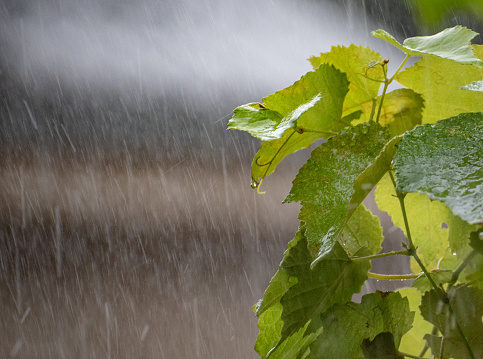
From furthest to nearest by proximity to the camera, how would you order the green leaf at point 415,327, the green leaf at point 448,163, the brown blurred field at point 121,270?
the brown blurred field at point 121,270, the green leaf at point 415,327, the green leaf at point 448,163

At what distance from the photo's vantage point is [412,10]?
744mm

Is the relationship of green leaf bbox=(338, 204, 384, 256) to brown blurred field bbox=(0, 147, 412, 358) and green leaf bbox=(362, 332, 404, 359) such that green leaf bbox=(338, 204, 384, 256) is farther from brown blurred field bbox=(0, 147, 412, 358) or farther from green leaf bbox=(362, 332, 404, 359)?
brown blurred field bbox=(0, 147, 412, 358)

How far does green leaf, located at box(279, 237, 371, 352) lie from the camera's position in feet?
0.51

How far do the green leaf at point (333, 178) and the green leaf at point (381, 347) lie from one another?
4 cm

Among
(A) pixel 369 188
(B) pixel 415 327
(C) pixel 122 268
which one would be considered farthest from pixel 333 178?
(C) pixel 122 268

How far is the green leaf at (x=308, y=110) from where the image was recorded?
0.52 feet

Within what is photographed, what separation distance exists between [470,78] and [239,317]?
0.77 meters

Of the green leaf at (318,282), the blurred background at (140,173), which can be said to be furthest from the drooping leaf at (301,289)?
the blurred background at (140,173)

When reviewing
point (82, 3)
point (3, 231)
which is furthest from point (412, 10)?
point (3, 231)

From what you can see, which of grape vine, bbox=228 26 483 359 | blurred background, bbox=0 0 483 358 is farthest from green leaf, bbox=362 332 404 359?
blurred background, bbox=0 0 483 358

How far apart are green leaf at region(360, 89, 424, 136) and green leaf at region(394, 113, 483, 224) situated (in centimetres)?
6

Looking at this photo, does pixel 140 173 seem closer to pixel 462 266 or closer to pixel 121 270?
pixel 121 270

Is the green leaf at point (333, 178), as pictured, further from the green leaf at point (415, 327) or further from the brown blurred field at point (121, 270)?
the brown blurred field at point (121, 270)

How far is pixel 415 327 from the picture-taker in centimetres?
22
